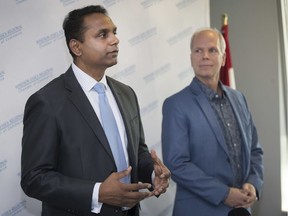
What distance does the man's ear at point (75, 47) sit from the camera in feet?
5.91

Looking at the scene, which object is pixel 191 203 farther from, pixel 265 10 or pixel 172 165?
pixel 265 10

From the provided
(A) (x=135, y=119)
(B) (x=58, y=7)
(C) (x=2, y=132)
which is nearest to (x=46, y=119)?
(A) (x=135, y=119)

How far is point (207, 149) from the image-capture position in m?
2.17

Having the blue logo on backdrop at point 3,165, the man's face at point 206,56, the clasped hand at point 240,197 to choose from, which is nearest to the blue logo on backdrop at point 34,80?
the blue logo on backdrop at point 3,165

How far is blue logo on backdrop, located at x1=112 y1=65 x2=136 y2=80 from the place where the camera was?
279cm

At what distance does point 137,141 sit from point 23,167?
1.87 feet

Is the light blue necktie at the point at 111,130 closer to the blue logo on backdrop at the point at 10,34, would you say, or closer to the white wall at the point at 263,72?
the blue logo on backdrop at the point at 10,34

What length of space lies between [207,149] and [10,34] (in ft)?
4.32

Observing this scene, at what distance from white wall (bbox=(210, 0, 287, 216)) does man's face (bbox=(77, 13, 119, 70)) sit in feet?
6.93

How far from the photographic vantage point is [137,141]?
1899 mm

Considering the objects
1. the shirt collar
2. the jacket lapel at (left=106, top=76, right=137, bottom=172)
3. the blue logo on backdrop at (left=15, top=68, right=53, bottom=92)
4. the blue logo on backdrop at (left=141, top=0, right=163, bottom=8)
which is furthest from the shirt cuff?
the blue logo on backdrop at (left=141, top=0, right=163, bottom=8)

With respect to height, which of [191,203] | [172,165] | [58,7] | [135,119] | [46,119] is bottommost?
[191,203]

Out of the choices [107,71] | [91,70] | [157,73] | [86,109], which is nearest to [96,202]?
[86,109]

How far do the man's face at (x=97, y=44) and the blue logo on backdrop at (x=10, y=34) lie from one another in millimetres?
641
